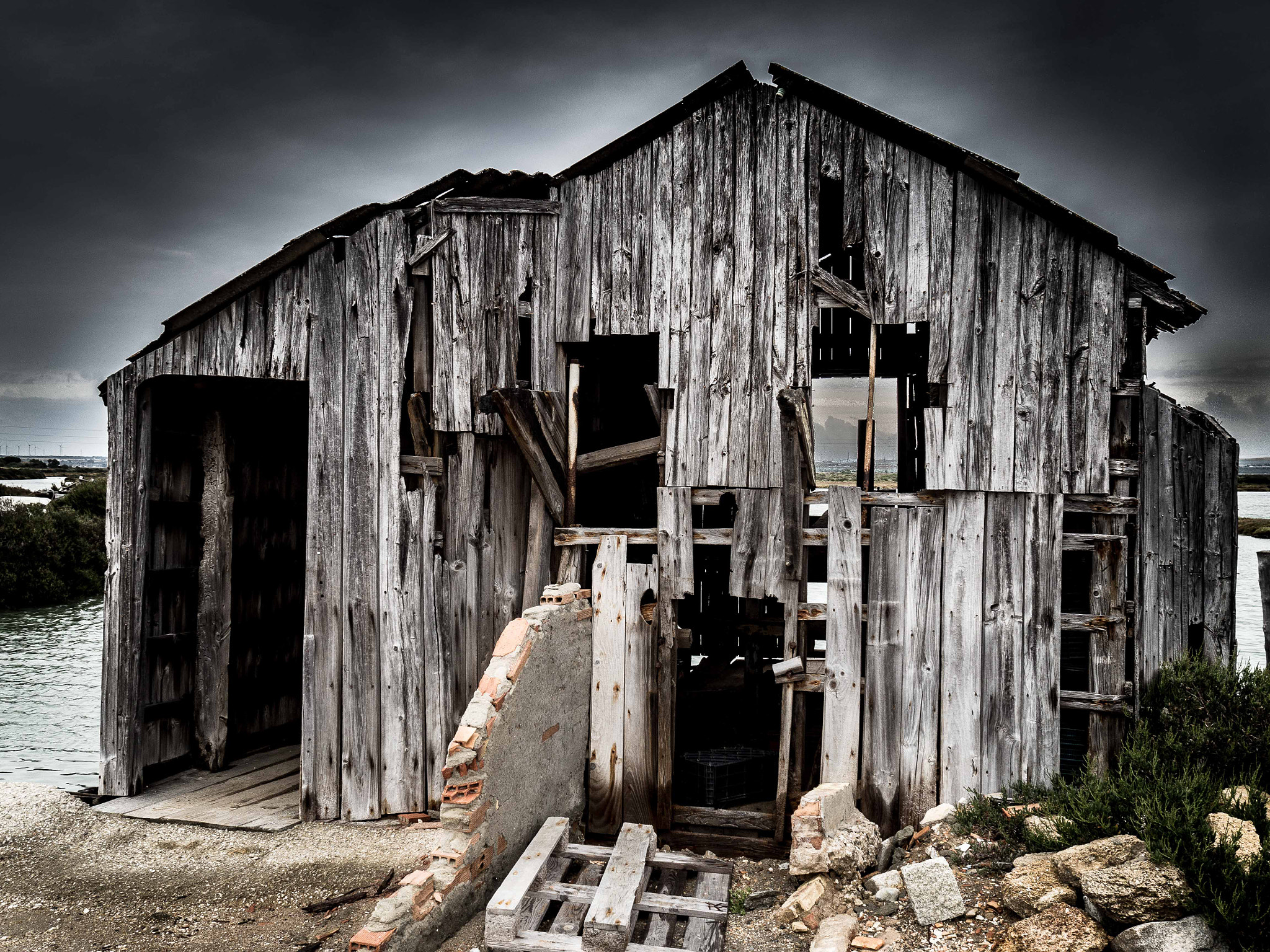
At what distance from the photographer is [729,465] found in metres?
6.20

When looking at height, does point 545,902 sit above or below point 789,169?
below

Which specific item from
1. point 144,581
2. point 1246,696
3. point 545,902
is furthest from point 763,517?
point 144,581

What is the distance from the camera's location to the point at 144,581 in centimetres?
729

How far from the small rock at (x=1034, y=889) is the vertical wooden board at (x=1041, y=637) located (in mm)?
1356

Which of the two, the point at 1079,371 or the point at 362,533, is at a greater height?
the point at 1079,371

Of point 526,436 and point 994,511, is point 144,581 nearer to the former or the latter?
point 526,436

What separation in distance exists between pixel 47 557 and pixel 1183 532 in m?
24.4

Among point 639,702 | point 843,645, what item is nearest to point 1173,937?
point 843,645

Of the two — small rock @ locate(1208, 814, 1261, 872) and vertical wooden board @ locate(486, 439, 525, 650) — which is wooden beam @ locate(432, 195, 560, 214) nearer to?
vertical wooden board @ locate(486, 439, 525, 650)

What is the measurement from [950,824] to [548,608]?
3.02 metres

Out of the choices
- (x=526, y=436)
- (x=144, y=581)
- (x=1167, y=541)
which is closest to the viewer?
(x=1167, y=541)

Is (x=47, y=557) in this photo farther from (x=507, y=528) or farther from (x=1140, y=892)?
(x=1140, y=892)

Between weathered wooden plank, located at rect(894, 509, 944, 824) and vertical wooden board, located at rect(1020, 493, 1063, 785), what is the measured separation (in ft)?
1.88

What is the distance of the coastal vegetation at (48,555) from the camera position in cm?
2025
